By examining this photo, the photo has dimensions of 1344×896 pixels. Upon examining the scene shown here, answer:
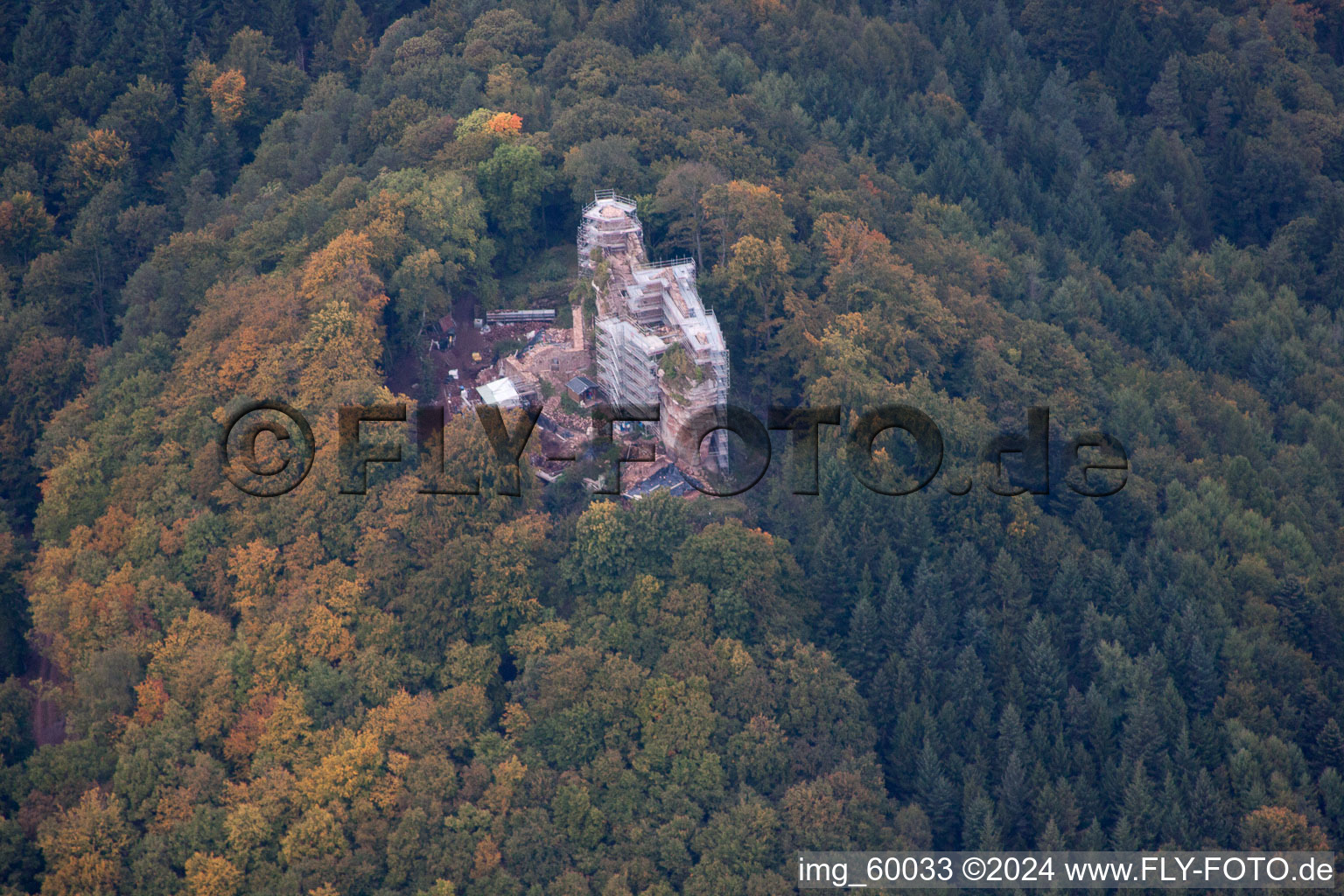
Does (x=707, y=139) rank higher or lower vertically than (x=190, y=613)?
higher

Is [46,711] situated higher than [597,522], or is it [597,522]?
[597,522]

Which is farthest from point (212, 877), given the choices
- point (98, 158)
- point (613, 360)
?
point (98, 158)

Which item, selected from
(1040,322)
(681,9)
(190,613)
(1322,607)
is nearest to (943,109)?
(681,9)

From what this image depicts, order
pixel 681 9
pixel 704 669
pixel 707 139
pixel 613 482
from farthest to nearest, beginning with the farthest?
pixel 681 9 → pixel 707 139 → pixel 613 482 → pixel 704 669

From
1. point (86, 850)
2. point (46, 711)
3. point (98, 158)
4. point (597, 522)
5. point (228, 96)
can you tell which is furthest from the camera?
point (228, 96)

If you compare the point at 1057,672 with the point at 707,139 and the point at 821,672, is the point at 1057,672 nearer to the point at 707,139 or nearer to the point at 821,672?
the point at 821,672

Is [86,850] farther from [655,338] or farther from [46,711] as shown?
[655,338]
